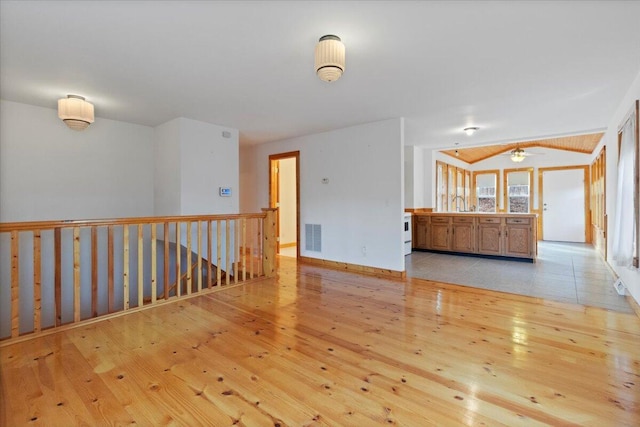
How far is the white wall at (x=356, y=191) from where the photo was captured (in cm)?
464

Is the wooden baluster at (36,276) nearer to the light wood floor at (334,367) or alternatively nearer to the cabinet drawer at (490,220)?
the light wood floor at (334,367)

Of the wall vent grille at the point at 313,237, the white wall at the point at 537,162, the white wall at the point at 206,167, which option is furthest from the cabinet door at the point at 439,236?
the white wall at the point at 206,167

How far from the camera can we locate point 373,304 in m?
3.35

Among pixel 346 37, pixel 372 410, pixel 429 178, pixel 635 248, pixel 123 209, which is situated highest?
pixel 346 37

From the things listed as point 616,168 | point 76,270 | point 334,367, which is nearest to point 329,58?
point 334,367

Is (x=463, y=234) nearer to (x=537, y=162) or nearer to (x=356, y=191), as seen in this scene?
(x=356, y=191)

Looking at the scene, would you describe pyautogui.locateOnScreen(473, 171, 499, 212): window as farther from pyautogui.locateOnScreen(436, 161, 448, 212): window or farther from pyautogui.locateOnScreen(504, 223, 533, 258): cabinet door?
pyautogui.locateOnScreen(504, 223, 533, 258): cabinet door

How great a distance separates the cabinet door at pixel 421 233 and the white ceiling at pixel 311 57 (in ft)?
9.86

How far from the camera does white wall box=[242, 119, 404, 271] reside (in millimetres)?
4637

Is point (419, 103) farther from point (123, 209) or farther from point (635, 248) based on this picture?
point (123, 209)

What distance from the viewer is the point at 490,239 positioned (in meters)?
6.09

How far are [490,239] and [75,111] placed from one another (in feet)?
22.5

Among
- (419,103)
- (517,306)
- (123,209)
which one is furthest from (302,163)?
(517,306)

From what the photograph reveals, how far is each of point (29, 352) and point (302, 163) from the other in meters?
4.44
